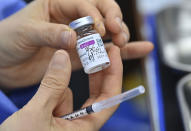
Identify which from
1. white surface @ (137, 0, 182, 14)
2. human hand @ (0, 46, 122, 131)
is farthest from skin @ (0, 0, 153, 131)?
white surface @ (137, 0, 182, 14)

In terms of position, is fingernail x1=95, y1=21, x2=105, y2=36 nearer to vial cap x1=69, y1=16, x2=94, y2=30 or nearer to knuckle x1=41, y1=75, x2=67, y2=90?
vial cap x1=69, y1=16, x2=94, y2=30

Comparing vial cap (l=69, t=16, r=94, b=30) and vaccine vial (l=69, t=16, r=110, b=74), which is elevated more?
vial cap (l=69, t=16, r=94, b=30)

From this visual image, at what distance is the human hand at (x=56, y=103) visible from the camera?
0.44 m

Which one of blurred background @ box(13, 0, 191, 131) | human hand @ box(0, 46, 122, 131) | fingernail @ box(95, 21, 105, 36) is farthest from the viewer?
blurred background @ box(13, 0, 191, 131)

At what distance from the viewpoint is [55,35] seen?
0.54 m

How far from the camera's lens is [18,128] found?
1.42 ft

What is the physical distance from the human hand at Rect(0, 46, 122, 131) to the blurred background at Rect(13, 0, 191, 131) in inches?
3.2

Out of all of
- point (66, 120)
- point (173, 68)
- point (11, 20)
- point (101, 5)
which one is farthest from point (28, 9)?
point (173, 68)

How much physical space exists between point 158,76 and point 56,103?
0.45 m

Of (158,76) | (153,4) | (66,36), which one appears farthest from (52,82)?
(153,4)

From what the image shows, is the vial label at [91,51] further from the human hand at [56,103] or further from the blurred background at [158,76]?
the blurred background at [158,76]

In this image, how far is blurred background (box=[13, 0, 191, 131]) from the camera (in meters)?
0.67

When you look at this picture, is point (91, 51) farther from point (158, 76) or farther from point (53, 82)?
point (158, 76)

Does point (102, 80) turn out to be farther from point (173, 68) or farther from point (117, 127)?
point (173, 68)
